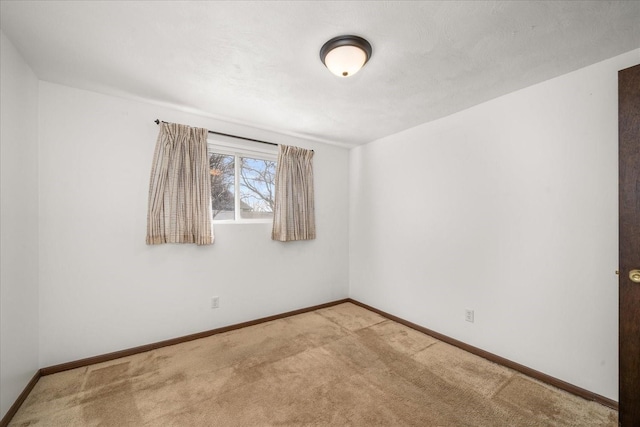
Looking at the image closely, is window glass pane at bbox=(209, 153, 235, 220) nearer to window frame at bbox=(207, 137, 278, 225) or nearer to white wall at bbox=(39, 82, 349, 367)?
window frame at bbox=(207, 137, 278, 225)

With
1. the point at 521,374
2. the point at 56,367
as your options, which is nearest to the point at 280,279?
the point at 56,367

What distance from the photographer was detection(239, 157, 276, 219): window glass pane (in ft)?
10.5

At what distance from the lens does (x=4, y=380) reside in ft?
5.21

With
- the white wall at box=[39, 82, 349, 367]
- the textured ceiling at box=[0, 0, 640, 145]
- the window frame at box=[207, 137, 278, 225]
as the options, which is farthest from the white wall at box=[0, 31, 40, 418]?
the window frame at box=[207, 137, 278, 225]

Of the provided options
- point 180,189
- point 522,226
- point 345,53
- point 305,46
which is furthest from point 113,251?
point 522,226

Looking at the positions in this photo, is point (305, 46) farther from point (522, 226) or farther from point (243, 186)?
point (522, 226)

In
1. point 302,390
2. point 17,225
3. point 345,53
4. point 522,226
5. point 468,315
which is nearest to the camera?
point 345,53

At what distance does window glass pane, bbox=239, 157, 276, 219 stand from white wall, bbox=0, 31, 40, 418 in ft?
5.57

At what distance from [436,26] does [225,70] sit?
56.6 inches

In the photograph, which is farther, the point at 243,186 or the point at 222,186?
the point at 243,186

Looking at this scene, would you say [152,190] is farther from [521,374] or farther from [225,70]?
[521,374]

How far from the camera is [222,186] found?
3027 millimetres

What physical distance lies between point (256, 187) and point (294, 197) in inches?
19.2

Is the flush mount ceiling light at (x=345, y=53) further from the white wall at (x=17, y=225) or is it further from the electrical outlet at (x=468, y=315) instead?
the electrical outlet at (x=468, y=315)
